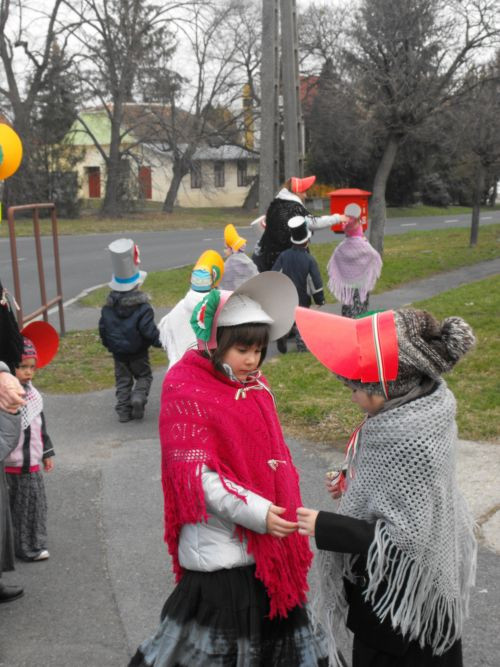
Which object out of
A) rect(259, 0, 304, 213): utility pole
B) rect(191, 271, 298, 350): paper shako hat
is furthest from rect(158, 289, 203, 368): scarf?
rect(259, 0, 304, 213): utility pole

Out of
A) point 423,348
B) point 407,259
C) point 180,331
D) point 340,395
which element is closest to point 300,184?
point 340,395

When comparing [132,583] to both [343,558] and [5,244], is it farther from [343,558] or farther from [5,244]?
[5,244]

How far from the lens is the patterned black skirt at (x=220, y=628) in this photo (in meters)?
2.83

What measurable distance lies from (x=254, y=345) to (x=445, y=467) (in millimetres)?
838

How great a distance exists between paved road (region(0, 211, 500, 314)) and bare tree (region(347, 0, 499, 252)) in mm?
5812

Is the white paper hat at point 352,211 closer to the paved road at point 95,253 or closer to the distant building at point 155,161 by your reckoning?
the paved road at point 95,253

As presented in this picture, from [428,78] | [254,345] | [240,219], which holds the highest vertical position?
[428,78]

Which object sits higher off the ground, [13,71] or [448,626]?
[13,71]

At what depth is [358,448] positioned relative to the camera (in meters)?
2.71

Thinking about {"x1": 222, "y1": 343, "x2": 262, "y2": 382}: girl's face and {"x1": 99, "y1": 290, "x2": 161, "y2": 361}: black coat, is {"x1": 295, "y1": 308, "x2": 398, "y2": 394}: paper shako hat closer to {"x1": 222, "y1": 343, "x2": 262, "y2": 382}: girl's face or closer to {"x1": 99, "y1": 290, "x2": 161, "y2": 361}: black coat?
{"x1": 222, "y1": 343, "x2": 262, "y2": 382}: girl's face

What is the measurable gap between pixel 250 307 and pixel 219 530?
0.78 meters

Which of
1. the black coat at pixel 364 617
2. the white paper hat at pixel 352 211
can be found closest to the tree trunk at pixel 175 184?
the white paper hat at pixel 352 211

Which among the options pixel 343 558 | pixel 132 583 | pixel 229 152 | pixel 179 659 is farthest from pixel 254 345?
pixel 229 152

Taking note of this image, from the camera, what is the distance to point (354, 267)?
10086 mm
